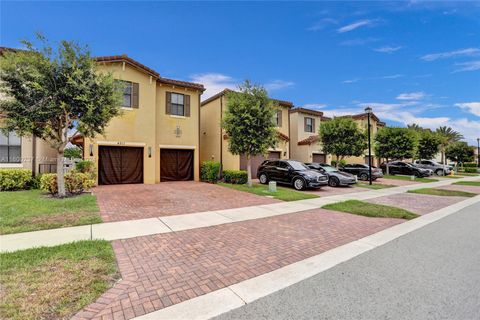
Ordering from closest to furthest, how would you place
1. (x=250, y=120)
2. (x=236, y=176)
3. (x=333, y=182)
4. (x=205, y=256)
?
(x=205, y=256), (x=250, y=120), (x=236, y=176), (x=333, y=182)

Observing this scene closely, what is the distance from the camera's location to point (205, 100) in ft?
70.8

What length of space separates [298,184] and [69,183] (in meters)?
11.8

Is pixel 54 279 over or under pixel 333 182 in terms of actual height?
under

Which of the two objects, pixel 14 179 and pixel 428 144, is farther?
pixel 428 144

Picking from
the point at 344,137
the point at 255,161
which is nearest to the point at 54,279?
the point at 255,161

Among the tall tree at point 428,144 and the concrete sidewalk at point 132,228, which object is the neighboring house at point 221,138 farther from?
the tall tree at point 428,144

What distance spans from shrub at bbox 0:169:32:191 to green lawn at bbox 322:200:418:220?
45.0 feet

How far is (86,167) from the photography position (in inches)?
519

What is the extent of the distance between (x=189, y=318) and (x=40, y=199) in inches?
370

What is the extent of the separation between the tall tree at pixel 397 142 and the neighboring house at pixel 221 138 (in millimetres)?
11816

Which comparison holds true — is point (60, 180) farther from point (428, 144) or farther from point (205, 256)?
point (428, 144)

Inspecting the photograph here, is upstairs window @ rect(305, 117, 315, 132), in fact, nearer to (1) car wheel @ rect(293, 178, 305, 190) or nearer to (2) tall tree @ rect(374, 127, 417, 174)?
(2) tall tree @ rect(374, 127, 417, 174)

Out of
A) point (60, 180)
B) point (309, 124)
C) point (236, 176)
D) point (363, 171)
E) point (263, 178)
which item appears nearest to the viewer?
point (60, 180)

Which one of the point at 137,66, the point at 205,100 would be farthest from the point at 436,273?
the point at 205,100
